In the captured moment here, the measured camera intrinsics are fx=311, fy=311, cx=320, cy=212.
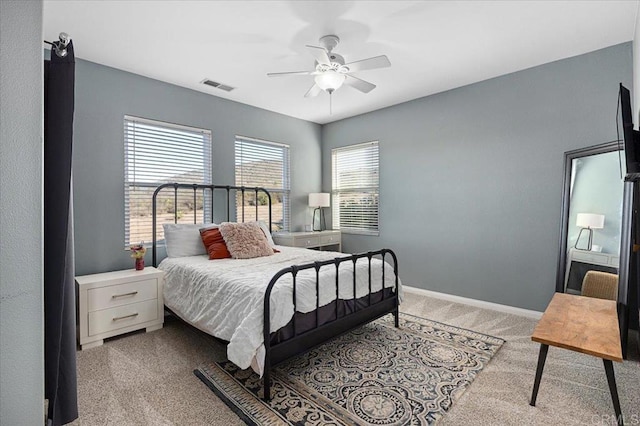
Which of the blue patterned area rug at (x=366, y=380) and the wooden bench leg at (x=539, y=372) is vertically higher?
the wooden bench leg at (x=539, y=372)

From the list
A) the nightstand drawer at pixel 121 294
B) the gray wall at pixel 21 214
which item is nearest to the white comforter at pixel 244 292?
the nightstand drawer at pixel 121 294

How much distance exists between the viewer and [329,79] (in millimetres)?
2717

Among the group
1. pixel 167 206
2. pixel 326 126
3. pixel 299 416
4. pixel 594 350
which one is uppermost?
pixel 326 126

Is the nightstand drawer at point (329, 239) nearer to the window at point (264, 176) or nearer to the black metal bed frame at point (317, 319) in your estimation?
the window at point (264, 176)

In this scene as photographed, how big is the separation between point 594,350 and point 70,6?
396 centimetres

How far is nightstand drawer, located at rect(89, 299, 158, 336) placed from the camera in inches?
106

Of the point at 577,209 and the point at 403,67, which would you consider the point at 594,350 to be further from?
the point at 403,67

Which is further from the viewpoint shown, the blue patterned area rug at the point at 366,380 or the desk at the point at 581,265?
the desk at the point at 581,265

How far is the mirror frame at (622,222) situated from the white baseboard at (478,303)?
412mm

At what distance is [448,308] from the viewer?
3.70m

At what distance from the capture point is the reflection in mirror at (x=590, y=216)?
273 cm

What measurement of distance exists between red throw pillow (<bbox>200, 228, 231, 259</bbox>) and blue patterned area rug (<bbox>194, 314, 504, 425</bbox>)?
114cm

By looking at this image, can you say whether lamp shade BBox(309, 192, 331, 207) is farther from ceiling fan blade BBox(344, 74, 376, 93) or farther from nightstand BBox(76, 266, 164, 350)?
nightstand BBox(76, 266, 164, 350)

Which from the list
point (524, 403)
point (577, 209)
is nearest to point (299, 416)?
point (524, 403)
